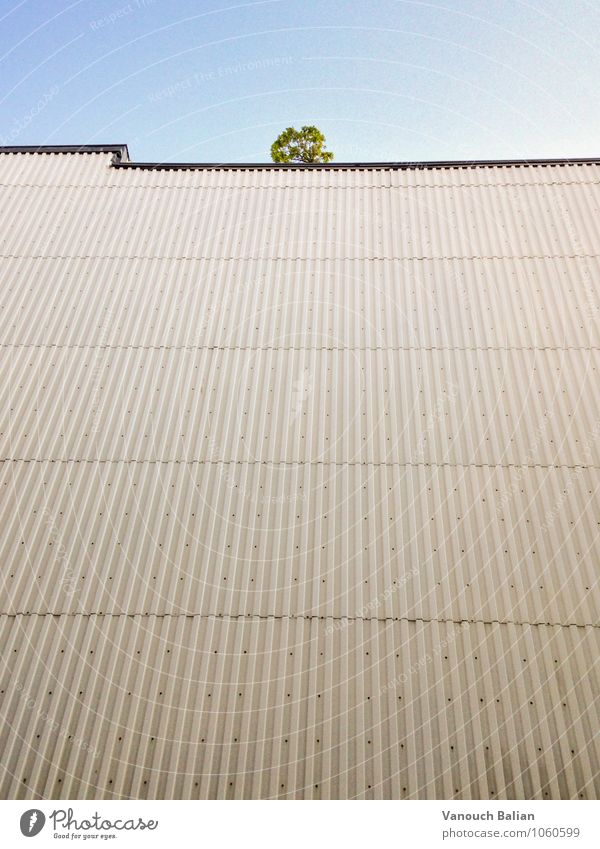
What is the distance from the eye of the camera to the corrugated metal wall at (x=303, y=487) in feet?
16.4

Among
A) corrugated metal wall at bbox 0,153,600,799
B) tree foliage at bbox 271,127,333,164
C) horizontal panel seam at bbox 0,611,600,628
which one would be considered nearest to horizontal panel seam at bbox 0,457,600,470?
corrugated metal wall at bbox 0,153,600,799

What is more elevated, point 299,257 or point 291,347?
point 299,257

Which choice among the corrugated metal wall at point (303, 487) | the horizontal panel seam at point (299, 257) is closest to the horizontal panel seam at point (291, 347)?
the corrugated metal wall at point (303, 487)

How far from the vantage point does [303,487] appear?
646 centimetres

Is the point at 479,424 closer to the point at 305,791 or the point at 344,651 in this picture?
the point at 344,651

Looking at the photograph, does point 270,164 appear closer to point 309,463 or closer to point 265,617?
point 309,463

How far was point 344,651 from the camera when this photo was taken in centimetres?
542

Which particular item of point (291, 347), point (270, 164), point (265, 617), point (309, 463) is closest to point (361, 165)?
point (270, 164)

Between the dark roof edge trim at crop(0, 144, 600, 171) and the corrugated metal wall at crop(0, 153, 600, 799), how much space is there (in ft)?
0.84

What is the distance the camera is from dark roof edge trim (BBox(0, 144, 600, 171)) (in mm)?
9930

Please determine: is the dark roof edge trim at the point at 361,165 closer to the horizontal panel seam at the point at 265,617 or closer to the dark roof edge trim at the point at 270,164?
the dark roof edge trim at the point at 270,164

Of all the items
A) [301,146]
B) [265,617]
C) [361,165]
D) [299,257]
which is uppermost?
[301,146]

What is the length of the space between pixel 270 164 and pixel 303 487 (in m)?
7.34

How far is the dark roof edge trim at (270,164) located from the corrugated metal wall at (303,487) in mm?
255
